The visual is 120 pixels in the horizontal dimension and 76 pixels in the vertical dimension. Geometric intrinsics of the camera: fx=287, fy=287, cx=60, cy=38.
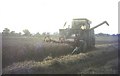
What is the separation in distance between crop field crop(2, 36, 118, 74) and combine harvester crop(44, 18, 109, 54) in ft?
1.29

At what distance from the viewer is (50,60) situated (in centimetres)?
1532

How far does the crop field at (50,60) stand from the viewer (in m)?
13.5

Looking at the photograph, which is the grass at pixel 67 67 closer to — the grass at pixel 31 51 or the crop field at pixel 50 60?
the crop field at pixel 50 60

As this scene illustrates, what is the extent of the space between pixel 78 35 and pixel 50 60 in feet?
13.5

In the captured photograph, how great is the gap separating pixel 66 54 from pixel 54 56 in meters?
1.13

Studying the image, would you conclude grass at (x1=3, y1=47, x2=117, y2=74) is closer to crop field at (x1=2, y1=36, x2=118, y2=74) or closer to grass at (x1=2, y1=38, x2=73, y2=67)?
crop field at (x1=2, y1=36, x2=118, y2=74)

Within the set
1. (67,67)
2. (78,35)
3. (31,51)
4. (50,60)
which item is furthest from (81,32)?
(67,67)

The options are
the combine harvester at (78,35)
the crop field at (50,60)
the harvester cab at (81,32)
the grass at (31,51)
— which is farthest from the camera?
the harvester cab at (81,32)

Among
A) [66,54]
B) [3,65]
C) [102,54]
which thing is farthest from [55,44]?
[3,65]

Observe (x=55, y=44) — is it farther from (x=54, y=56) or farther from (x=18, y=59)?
(x=18, y=59)

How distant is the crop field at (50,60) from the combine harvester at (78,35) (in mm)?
395

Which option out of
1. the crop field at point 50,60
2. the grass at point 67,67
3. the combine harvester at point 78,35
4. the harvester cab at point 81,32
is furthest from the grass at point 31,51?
the harvester cab at point 81,32

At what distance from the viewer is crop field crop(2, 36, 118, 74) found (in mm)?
13531

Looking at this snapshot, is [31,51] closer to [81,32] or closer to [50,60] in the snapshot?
[50,60]
